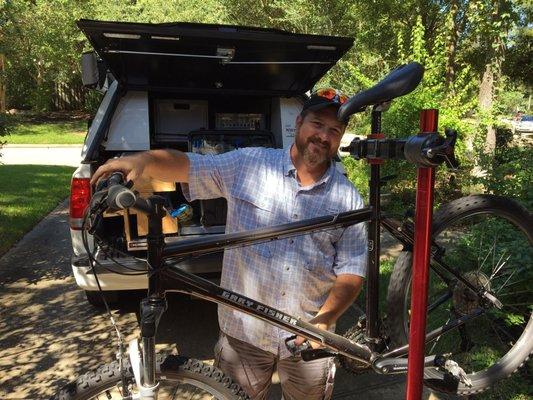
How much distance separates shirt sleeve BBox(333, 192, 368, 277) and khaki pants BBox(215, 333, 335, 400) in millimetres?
433

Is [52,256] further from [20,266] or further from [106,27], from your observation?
[106,27]

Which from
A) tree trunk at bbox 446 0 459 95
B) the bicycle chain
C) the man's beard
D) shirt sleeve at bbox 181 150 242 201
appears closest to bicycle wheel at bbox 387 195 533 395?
the bicycle chain

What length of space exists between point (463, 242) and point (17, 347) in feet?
10.7

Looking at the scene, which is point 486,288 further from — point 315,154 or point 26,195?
point 26,195

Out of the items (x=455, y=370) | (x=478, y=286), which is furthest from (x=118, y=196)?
(x=478, y=286)

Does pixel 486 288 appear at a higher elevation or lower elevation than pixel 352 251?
lower

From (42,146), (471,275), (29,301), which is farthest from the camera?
(42,146)

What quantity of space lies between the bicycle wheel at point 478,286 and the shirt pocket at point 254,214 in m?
0.70

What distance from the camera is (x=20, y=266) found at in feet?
17.1

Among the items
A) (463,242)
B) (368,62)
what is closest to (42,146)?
(368,62)

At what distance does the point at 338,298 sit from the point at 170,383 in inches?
29.3

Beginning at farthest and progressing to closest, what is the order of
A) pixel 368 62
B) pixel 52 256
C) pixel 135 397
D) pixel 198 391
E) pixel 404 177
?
pixel 368 62, pixel 404 177, pixel 52 256, pixel 198 391, pixel 135 397

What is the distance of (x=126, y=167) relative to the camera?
1.60 metres

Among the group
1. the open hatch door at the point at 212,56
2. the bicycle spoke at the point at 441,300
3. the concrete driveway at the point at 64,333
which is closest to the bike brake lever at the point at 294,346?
the bicycle spoke at the point at 441,300
